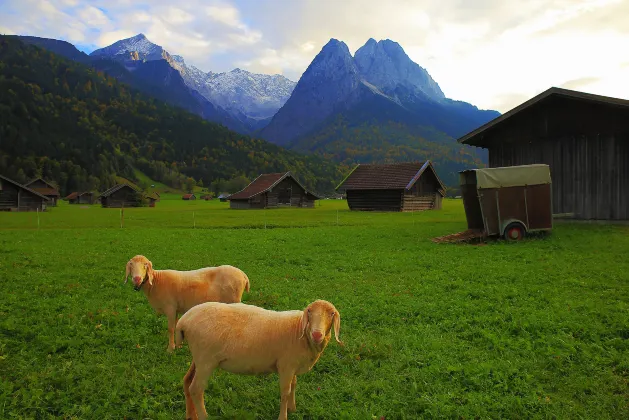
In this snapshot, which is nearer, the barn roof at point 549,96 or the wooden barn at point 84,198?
the barn roof at point 549,96

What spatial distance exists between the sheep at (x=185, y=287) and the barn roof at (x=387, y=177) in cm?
4183

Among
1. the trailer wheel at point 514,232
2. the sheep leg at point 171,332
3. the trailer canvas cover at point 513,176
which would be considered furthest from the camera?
the trailer wheel at point 514,232

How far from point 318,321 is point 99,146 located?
566 feet

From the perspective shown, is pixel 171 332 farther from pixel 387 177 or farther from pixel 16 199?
pixel 16 199

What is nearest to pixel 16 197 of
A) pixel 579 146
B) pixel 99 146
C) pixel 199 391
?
pixel 199 391

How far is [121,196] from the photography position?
8369 centimetres

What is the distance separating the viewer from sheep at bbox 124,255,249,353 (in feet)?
26.0

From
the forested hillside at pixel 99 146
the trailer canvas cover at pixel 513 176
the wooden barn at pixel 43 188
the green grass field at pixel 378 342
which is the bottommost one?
the green grass field at pixel 378 342

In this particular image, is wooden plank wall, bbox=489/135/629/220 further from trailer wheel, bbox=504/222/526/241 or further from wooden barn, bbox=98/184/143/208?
wooden barn, bbox=98/184/143/208

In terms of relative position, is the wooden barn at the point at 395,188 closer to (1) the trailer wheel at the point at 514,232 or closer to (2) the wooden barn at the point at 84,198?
(1) the trailer wheel at the point at 514,232

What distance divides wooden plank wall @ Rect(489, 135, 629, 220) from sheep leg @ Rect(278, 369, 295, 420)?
2371 centimetres

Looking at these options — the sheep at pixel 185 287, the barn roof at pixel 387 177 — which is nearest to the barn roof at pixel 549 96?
the barn roof at pixel 387 177

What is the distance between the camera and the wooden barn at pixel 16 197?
60438 mm

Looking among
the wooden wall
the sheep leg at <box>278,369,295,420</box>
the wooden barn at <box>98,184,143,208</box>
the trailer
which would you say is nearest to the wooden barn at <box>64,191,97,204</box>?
the wooden barn at <box>98,184,143,208</box>
